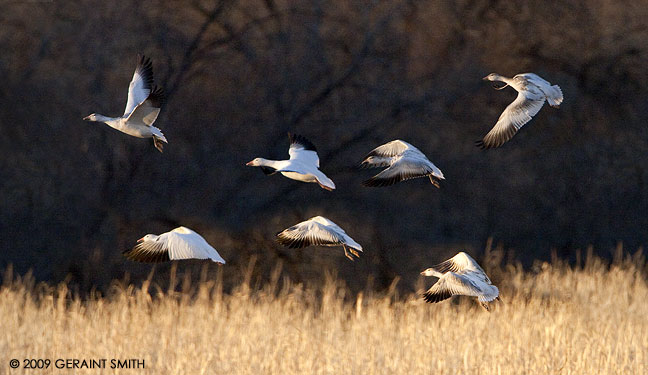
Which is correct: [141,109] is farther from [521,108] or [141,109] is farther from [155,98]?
[521,108]

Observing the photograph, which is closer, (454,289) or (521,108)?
(454,289)

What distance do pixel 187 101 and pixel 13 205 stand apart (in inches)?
66.8

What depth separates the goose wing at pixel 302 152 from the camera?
6.41 meters

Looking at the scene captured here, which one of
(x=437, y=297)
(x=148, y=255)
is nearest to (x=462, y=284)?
(x=437, y=297)

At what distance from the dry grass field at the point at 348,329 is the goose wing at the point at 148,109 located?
52.1 inches

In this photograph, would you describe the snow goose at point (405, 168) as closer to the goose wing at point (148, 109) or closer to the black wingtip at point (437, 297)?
the black wingtip at point (437, 297)

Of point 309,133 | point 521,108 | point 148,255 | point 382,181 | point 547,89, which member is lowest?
point 148,255

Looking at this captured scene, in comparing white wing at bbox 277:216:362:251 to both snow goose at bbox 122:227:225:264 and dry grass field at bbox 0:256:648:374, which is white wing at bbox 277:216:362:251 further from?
dry grass field at bbox 0:256:648:374

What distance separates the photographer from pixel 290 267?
330 inches

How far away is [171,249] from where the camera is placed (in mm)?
5746

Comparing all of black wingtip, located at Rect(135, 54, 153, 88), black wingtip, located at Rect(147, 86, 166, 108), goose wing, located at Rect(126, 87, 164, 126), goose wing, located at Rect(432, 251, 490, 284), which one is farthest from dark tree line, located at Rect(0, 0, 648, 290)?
black wingtip, located at Rect(147, 86, 166, 108)

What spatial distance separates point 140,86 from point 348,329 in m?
2.17

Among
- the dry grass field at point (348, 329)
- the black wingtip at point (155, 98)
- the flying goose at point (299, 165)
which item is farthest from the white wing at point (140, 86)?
the dry grass field at point (348, 329)

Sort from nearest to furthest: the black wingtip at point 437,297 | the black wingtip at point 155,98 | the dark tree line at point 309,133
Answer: the black wingtip at point 155,98 → the black wingtip at point 437,297 → the dark tree line at point 309,133
